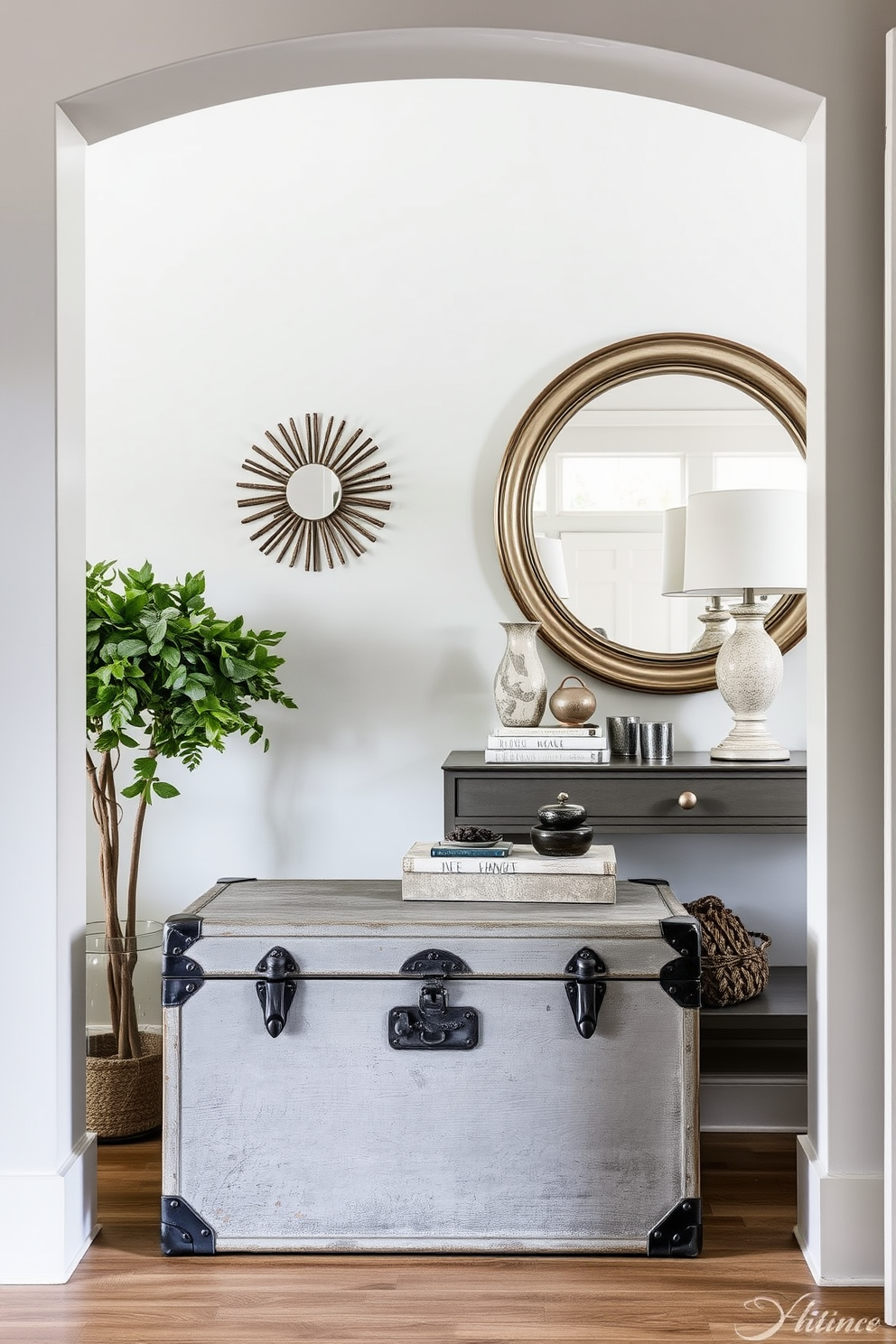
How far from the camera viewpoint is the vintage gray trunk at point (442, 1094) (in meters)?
2.01

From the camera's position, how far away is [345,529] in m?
3.10

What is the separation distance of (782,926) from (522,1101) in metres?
1.31

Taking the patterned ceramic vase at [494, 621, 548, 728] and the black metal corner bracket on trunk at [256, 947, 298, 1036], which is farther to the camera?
the patterned ceramic vase at [494, 621, 548, 728]

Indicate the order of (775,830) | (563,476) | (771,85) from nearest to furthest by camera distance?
(771,85) → (775,830) → (563,476)

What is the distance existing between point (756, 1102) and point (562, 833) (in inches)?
42.2

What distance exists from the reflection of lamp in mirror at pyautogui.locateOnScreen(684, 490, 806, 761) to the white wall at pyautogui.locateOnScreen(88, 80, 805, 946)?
0.95 feet

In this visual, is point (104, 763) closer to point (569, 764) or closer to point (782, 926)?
point (569, 764)

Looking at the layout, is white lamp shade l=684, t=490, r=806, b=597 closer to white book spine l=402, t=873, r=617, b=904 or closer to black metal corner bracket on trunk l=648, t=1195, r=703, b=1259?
white book spine l=402, t=873, r=617, b=904

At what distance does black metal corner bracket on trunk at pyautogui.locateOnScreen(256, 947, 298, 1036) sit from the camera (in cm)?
202

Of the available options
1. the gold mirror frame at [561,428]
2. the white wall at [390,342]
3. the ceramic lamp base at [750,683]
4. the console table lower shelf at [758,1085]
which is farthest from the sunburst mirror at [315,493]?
the console table lower shelf at [758,1085]

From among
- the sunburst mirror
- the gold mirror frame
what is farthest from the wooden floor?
the sunburst mirror

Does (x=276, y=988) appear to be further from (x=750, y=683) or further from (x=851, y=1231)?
(x=750, y=683)

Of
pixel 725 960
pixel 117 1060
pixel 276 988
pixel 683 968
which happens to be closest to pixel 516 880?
pixel 683 968

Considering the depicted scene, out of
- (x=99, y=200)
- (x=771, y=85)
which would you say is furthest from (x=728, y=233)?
(x=99, y=200)
